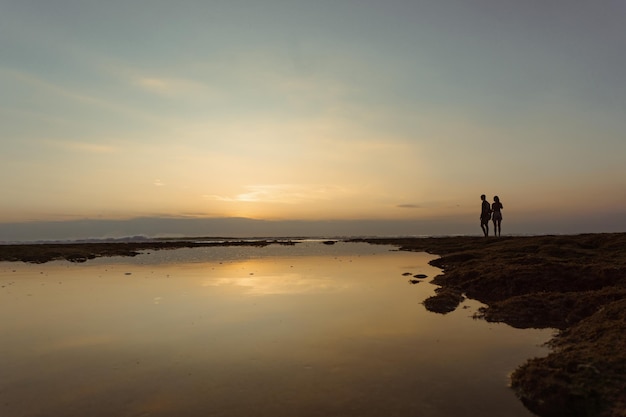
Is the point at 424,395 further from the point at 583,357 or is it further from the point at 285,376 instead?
the point at 583,357

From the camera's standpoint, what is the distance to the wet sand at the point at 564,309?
336 inches

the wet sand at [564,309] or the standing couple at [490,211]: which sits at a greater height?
the standing couple at [490,211]

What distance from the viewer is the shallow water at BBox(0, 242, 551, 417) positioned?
862 cm

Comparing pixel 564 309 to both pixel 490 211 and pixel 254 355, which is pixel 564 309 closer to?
pixel 254 355

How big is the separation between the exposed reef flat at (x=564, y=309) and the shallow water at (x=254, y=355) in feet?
2.65

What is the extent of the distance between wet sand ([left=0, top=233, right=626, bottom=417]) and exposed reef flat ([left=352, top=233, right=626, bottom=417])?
2 cm

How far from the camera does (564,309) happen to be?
634 inches

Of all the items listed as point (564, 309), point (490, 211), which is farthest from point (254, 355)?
point (490, 211)

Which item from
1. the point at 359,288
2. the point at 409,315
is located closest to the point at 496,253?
the point at 359,288

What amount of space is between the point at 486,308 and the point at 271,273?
710 inches

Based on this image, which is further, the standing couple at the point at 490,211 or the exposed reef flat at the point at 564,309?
the standing couple at the point at 490,211

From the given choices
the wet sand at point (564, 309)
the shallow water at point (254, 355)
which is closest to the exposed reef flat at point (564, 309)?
the wet sand at point (564, 309)

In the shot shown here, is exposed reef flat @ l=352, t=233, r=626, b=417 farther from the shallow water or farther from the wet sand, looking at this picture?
the shallow water

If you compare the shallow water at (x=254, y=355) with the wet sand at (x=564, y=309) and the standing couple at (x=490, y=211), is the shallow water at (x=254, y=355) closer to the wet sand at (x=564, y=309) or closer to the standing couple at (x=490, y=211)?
the wet sand at (x=564, y=309)
